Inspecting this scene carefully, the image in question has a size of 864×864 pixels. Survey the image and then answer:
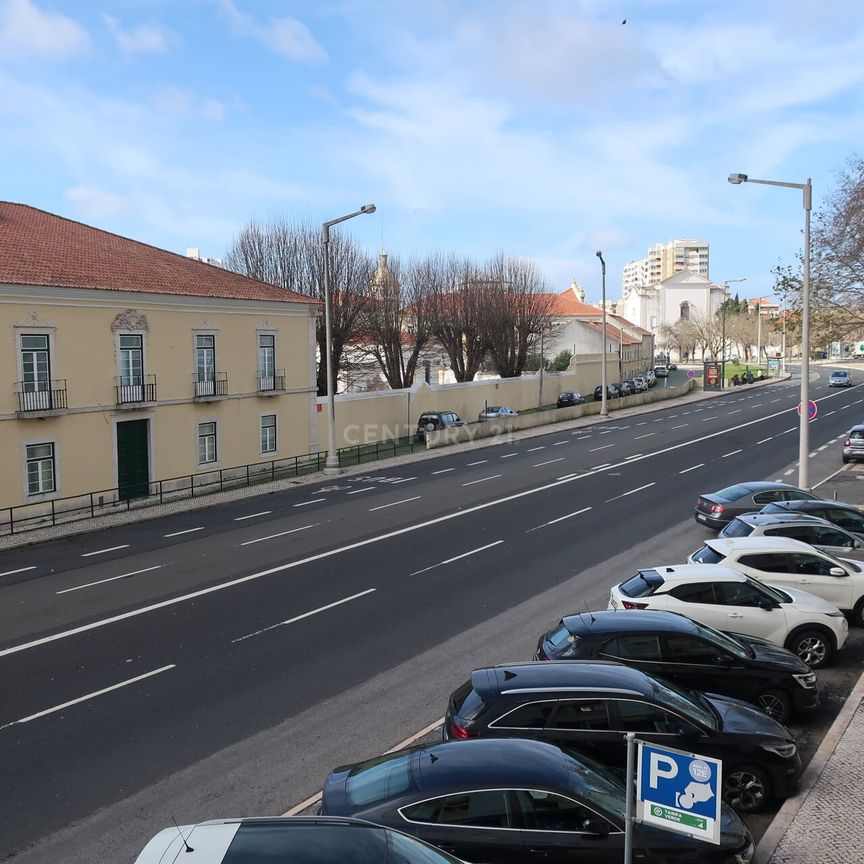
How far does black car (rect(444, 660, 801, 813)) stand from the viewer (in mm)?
7711

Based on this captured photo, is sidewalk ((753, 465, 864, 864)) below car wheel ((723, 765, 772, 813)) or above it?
below

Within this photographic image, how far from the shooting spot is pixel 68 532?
23.5 m

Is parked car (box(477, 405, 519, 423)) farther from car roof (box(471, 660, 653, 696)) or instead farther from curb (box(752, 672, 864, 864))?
car roof (box(471, 660, 653, 696))

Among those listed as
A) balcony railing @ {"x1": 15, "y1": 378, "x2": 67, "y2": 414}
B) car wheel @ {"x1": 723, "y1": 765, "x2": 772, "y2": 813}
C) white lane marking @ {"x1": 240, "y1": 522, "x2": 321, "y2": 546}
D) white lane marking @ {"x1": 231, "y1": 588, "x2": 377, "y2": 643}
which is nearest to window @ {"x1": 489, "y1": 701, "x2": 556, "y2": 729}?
car wheel @ {"x1": 723, "y1": 765, "x2": 772, "y2": 813}

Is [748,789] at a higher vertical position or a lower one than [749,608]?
lower

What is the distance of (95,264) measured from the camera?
29828mm

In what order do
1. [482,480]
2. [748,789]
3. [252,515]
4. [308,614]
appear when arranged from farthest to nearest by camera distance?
[482,480], [252,515], [308,614], [748,789]

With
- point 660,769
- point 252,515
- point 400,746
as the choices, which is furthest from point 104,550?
point 660,769

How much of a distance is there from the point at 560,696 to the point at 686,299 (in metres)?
135

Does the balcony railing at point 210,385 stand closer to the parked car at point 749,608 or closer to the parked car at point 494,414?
the parked car at point 494,414

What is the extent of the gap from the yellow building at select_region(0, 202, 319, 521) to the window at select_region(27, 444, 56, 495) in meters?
0.04

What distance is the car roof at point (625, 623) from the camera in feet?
32.0

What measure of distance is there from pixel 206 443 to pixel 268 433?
3522mm

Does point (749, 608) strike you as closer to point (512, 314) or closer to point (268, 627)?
point (268, 627)
